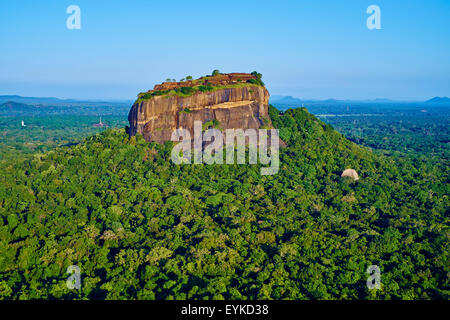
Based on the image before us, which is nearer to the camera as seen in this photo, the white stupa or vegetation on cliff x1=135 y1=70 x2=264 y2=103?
the white stupa

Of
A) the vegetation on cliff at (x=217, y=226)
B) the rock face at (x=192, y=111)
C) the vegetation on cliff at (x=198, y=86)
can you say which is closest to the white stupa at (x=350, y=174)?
the vegetation on cliff at (x=217, y=226)

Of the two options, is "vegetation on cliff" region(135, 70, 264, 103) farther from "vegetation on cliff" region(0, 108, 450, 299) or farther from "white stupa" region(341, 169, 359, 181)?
"white stupa" region(341, 169, 359, 181)

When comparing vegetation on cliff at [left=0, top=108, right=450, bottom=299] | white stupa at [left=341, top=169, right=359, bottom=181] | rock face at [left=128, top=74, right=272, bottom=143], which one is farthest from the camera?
rock face at [left=128, top=74, right=272, bottom=143]

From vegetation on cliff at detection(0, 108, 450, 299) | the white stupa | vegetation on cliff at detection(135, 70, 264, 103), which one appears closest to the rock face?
vegetation on cliff at detection(135, 70, 264, 103)

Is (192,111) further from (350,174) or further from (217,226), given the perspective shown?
(350,174)

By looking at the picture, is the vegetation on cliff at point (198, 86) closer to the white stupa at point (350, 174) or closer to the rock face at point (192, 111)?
the rock face at point (192, 111)
